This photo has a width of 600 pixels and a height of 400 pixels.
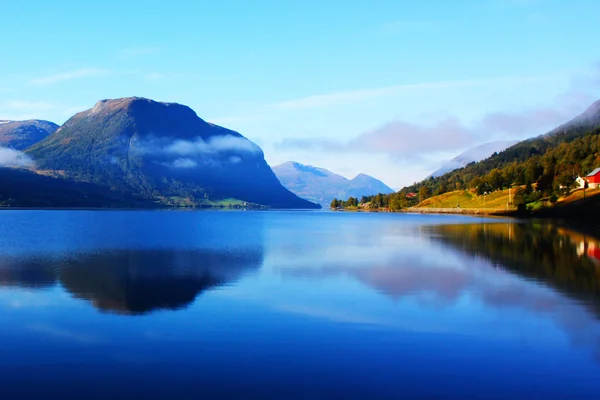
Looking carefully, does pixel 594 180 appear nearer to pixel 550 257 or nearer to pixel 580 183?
pixel 580 183

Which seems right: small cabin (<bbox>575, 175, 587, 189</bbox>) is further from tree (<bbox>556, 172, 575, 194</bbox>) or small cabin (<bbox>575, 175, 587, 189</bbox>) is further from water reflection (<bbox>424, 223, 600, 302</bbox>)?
water reflection (<bbox>424, 223, 600, 302</bbox>)

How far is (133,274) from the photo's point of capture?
3891 centimetres

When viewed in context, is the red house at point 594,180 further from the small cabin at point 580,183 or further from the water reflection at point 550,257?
the water reflection at point 550,257

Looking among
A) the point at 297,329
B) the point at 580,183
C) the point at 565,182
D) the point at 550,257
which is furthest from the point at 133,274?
the point at 580,183

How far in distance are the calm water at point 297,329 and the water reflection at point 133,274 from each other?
0.57 feet

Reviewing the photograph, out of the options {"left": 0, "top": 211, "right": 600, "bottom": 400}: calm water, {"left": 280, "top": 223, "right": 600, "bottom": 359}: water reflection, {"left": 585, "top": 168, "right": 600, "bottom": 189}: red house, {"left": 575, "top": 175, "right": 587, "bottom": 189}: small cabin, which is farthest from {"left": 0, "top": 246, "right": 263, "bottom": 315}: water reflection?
{"left": 575, "top": 175, "right": 587, "bottom": 189}: small cabin

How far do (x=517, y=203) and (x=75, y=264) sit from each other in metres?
146

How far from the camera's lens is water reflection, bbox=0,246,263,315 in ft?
97.8

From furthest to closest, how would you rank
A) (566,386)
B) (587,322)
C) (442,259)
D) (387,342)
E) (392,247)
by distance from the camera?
(392,247) < (442,259) < (587,322) < (387,342) < (566,386)

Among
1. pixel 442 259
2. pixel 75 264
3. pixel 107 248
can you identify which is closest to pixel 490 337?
pixel 442 259

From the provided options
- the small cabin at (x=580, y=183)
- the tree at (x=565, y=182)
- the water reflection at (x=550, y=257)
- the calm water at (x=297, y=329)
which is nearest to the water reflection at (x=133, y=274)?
the calm water at (x=297, y=329)

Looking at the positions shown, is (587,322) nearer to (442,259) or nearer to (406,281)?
(406,281)

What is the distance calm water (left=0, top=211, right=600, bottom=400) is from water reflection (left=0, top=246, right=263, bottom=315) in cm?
17

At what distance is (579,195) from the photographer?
149750mm
